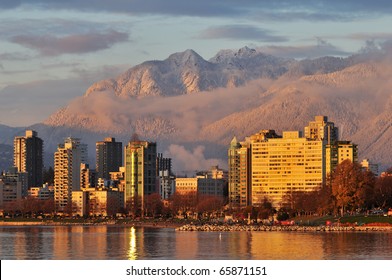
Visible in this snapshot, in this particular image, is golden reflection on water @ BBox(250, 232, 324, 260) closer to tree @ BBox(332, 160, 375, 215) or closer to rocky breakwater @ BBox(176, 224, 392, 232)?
rocky breakwater @ BBox(176, 224, 392, 232)

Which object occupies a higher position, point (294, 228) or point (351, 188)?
point (351, 188)

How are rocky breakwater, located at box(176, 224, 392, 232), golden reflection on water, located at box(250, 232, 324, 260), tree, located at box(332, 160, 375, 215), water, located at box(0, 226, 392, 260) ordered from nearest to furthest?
1. golden reflection on water, located at box(250, 232, 324, 260)
2. water, located at box(0, 226, 392, 260)
3. rocky breakwater, located at box(176, 224, 392, 232)
4. tree, located at box(332, 160, 375, 215)

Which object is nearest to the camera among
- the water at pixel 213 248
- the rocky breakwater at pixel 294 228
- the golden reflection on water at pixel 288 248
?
the golden reflection on water at pixel 288 248

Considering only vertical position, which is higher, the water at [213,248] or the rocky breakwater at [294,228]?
the water at [213,248]

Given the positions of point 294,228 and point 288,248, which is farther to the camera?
point 294,228

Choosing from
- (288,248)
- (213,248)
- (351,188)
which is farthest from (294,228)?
(288,248)

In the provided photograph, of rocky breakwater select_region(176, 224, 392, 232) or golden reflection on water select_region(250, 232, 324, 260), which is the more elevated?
golden reflection on water select_region(250, 232, 324, 260)

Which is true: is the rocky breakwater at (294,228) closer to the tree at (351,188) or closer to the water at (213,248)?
the tree at (351,188)

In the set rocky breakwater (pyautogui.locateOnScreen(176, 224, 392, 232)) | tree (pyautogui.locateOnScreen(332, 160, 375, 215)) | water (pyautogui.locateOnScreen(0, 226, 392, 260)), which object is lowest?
rocky breakwater (pyautogui.locateOnScreen(176, 224, 392, 232))

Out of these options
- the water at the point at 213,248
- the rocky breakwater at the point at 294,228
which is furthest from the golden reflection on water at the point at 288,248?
the rocky breakwater at the point at 294,228

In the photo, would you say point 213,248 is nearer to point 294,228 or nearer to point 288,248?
point 288,248

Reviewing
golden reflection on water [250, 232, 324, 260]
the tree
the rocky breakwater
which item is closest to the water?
golden reflection on water [250, 232, 324, 260]

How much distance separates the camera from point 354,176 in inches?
7589
